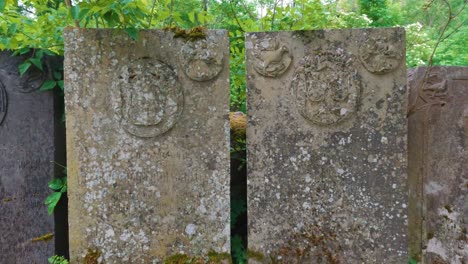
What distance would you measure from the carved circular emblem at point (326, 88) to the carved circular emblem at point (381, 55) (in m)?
0.12

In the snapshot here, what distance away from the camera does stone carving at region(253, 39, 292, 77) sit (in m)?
2.25

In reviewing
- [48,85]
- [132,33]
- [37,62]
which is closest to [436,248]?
[132,33]

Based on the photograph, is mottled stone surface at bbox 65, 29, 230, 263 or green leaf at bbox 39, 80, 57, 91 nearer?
mottled stone surface at bbox 65, 29, 230, 263

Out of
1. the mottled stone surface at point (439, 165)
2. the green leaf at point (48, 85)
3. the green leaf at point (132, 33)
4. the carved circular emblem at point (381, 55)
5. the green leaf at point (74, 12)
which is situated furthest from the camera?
the mottled stone surface at point (439, 165)

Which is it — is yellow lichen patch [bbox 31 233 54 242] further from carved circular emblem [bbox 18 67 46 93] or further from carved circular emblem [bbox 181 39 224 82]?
carved circular emblem [bbox 181 39 224 82]

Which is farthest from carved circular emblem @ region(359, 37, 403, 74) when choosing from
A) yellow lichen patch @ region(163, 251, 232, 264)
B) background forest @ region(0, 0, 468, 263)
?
yellow lichen patch @ region(163, 251, 232, 264)

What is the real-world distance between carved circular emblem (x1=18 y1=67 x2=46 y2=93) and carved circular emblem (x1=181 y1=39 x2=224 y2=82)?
115 centimetres

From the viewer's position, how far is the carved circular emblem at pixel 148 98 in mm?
2217

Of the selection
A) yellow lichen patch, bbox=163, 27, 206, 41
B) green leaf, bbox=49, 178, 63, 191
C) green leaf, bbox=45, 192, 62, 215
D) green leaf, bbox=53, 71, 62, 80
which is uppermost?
yellow lichen patch, bbox=163, 27, 206, 41

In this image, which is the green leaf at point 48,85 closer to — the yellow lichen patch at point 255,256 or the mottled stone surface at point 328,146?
the mottled stone surface at point 328,146

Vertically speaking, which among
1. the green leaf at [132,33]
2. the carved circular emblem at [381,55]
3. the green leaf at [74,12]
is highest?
the green leaf at [74,12]

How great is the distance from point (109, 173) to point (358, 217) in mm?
1696

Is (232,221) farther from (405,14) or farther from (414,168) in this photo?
(405,14)

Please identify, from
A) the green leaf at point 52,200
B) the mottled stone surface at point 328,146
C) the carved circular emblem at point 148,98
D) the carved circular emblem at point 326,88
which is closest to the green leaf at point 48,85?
the carved circular emblem at point 148,98
